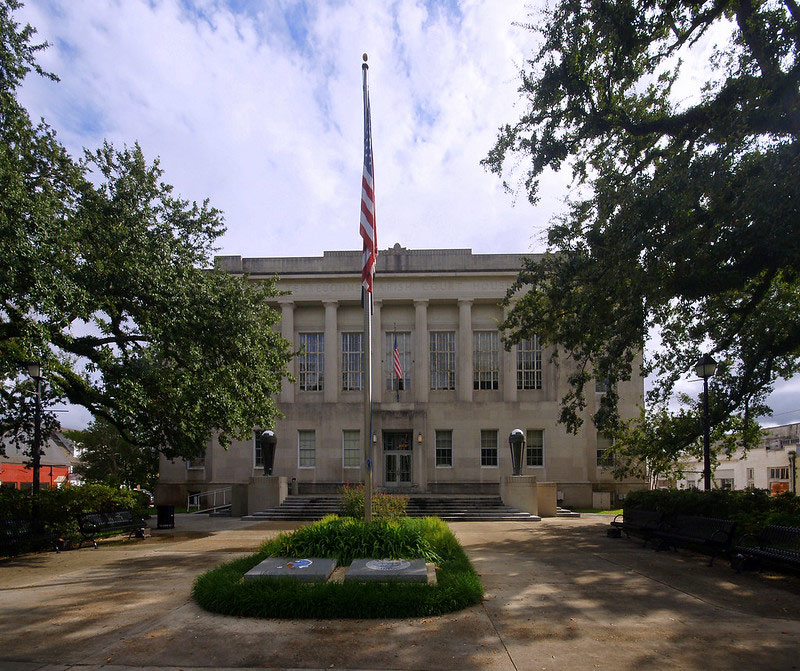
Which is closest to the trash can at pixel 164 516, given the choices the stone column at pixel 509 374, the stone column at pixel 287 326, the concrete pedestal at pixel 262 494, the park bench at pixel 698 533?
the concrete pedestal at pixel 262 494

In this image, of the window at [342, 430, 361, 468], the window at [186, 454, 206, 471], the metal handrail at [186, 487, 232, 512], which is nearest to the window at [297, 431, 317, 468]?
the window at [342, 430, 361, 468]

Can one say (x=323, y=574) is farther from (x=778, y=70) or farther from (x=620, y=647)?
(x=778, y=70)

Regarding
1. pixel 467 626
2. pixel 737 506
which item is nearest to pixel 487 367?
pixel 737 506

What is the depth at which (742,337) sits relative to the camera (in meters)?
19.2

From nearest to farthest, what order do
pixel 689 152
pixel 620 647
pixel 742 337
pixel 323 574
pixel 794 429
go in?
pixel 620 647 → pixel 323 574 → pixel 689 152 → pixel 742 337 → pixel 794 429

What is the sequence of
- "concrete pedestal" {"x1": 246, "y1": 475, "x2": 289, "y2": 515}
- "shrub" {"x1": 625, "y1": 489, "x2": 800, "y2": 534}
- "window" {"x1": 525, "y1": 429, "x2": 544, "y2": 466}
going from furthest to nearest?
1. "window" {"x1": 525, "y1": 429, "x2": 544, "y2": 466}
2. "concrete pedestal" {"x1": 246, "y1": 475, "x2": 289, "y2": 515}
3. "shrub" {"x1": 625, "y1": 489, "x2": 800, "y2": 534}

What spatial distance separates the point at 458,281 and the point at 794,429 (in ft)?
143

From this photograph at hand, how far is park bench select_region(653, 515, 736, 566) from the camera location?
1282 cm

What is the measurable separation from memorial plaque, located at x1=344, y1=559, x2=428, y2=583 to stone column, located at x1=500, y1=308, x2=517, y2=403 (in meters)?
26.8

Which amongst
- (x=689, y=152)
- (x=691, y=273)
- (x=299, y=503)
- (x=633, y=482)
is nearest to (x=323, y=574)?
(x=691, y=273)

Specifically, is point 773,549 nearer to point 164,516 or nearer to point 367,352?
point 367,352

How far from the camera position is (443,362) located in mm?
37625

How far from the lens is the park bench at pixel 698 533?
42.1 feet

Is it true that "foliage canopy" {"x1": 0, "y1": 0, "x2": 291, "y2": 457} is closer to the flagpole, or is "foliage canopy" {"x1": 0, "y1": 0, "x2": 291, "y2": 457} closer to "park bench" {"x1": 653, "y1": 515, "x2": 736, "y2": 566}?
the flagpole
